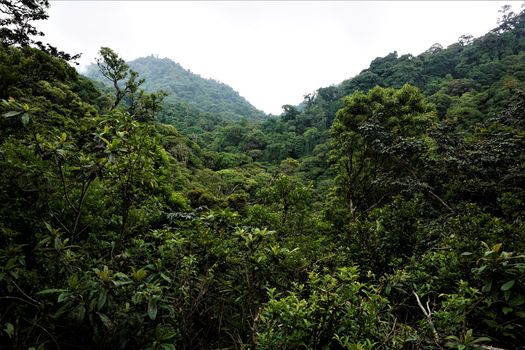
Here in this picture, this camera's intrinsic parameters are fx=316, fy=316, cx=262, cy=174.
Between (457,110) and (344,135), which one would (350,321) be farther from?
(457,110)

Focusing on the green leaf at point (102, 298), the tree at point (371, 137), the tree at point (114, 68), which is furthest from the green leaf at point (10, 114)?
the tree at point (114, 68)

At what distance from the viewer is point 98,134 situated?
9.72 ft

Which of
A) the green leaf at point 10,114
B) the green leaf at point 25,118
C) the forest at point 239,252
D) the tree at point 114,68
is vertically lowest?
the forest at point 239,252

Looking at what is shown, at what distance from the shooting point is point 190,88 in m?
86.4

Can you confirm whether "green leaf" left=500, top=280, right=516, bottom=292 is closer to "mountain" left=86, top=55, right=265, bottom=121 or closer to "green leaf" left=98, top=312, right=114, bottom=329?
"green leaf" left=98, top=312, right=114, bottom=329

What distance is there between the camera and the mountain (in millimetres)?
74625

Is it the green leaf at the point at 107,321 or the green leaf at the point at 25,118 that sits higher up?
the green leaf at the point at 25,118

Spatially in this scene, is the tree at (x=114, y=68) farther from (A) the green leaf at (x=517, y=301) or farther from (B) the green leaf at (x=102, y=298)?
(A) the green leaf at (x=517, y=301)

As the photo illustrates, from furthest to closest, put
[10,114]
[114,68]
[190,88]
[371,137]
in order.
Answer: [190,88], [114,68], [371,137], [10,114]

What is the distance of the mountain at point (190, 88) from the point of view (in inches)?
2938

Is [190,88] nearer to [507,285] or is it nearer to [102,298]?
[102,298]

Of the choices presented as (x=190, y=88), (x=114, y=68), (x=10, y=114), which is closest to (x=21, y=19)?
(x=114, y=68)

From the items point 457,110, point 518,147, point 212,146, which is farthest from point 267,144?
point 518,147

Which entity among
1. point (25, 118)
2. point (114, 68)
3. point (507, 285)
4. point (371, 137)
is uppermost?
point (114, 68)
